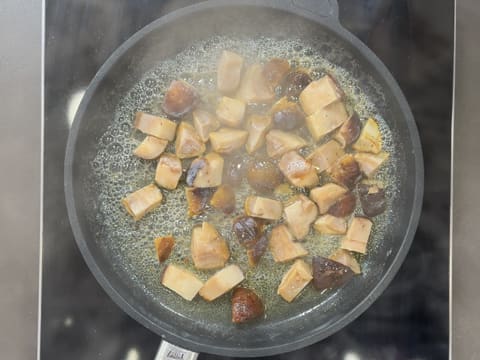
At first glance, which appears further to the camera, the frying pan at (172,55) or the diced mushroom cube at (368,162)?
the diced mushroom cube at (368,162)

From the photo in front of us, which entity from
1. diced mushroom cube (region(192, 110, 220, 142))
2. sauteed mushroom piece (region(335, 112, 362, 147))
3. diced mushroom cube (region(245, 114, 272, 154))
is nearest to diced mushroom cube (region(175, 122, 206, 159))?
diced mushroom cube (region(192, 110, 220, 142))

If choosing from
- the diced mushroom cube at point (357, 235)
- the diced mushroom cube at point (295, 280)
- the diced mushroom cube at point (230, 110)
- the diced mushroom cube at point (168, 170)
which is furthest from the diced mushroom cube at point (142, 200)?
the diced mushroom cube at point (357, 235)

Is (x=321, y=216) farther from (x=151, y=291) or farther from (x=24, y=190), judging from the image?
(x=24, y=190)

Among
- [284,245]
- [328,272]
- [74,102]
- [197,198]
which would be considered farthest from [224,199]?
[74,102]

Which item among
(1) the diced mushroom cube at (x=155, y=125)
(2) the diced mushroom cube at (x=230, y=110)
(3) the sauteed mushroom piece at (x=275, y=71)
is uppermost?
(3) the sauteed mushroom piece at (x=275, y=71)

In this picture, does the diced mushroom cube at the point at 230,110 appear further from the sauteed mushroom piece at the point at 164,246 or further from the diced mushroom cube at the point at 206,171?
the sauteed mushroom piece at the point at 164,246

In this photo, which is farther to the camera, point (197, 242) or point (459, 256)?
point (459, 256)

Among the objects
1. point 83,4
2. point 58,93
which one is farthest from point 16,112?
point 83,4
